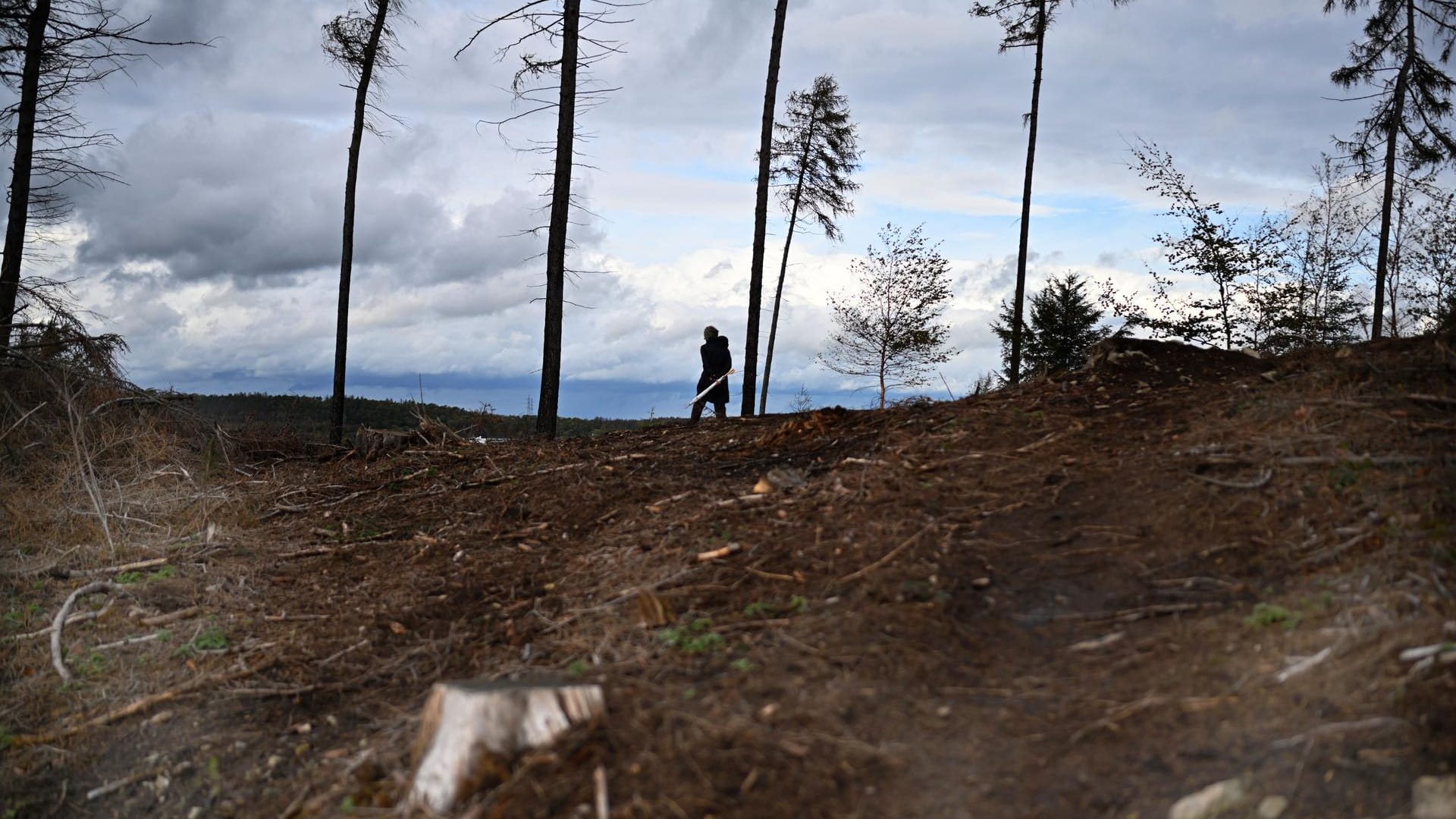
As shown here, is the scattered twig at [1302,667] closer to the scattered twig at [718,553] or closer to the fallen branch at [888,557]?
the fallen branch at [888,557]

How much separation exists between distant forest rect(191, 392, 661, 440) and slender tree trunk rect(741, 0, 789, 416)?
7.90 ft

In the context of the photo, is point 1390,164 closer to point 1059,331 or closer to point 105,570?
point 1059,331

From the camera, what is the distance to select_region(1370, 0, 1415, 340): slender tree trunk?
67.2ft

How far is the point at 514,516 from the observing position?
9.40m

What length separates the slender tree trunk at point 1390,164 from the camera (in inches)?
806

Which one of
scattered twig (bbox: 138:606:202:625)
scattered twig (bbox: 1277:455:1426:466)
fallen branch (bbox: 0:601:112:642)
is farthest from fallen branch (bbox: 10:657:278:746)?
scattered twig (bbox: 1277:455:1426:466)

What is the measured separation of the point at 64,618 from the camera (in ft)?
25.5

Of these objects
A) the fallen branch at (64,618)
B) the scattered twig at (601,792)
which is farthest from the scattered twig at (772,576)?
the fallen branch at (64,618)

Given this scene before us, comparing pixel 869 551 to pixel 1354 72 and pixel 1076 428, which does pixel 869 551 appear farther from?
pixel 1354 72

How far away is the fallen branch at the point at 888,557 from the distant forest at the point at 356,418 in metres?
8.24

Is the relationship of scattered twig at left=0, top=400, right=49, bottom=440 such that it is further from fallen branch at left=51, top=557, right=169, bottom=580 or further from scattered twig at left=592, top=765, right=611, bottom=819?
scattered twig at left=592, top=765, right=611, bottom=819

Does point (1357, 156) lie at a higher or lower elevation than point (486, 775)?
higher

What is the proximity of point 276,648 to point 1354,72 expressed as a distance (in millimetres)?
24042

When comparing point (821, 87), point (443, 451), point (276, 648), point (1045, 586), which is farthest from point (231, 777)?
point (821, 87)
